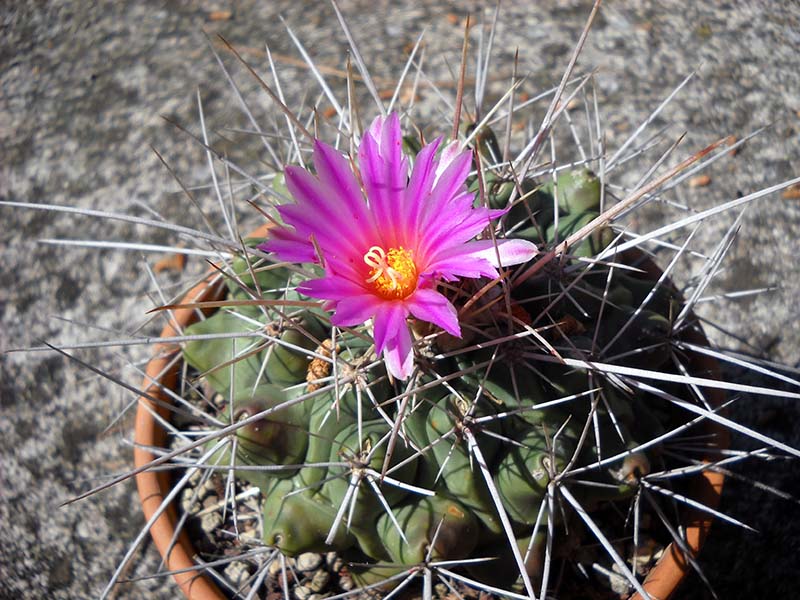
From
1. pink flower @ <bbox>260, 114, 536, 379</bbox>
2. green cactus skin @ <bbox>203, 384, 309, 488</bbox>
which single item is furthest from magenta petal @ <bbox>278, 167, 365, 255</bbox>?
green cactus skin @ <bbox>203, 384, 309, 488</bbox>

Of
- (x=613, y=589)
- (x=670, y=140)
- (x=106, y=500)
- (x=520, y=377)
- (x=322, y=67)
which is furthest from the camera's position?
(x=322, y=67)

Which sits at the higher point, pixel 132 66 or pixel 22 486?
pixel 132 66

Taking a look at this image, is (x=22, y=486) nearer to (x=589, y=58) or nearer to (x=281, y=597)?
(x=281, y=597)

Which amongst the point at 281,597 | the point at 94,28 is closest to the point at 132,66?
the point at 94,28

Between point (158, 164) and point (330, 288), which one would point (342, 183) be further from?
point (158, 164)

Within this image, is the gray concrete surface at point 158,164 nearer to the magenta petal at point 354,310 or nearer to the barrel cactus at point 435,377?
the barrel cactus at point 435,377

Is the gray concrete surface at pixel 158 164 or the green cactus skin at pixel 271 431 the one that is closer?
the green cactus skin at pixel 271 431

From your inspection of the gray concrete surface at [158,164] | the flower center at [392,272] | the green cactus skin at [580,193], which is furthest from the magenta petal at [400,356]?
the gray concrete surface at [158,164]

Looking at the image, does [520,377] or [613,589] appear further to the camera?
[613,589]

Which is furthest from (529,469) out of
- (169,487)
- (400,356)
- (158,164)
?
(158,164)
